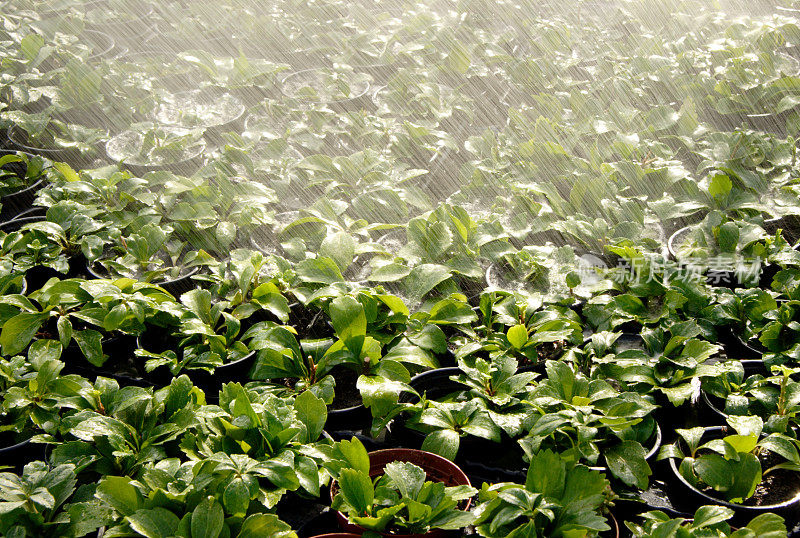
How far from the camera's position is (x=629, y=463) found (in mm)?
1431

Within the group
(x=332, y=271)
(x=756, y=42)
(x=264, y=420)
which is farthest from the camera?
(x=756, y=42)

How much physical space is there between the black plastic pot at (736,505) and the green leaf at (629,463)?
0.26 ft

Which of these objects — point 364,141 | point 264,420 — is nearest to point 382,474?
point 264,420

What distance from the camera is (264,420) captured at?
1371 mm

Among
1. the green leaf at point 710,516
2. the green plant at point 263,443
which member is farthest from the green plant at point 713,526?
the green plant at point 263,443

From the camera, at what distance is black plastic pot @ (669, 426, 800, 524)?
1.34 meters

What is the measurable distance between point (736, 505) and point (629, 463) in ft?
0.67

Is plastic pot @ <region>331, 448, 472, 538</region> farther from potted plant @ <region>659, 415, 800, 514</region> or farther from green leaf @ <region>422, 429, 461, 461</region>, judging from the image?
potted plant @ <region>659, 415, 800, 514</region>

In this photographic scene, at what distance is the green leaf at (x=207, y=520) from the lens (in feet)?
3.92

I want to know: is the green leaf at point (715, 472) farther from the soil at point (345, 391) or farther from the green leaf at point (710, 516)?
the soil at point (345, 391)

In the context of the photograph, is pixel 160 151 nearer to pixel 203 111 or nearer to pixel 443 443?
pixel 203 111

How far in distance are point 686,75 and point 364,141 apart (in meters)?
1.57

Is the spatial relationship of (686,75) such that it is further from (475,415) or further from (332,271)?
(475,415)

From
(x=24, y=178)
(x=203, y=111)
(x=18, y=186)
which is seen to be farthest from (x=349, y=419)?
(x=203, y=111)
